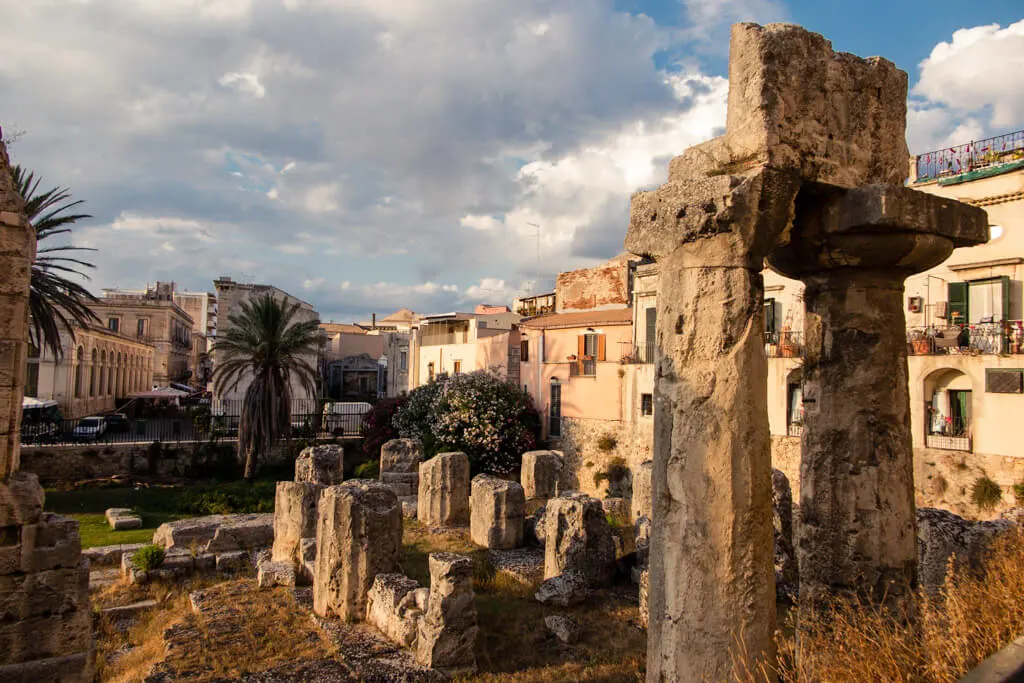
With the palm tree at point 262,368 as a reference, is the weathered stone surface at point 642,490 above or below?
below

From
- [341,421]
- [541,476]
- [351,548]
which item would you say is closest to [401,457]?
[541,476]

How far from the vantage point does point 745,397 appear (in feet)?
13.8

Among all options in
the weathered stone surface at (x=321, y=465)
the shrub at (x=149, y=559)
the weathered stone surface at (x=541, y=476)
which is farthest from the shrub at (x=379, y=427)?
the shrub at (x=149, y=559)

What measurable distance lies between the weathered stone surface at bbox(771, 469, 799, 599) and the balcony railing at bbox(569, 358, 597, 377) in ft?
50.4

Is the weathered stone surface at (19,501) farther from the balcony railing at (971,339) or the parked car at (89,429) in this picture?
the parked car at (89,429)

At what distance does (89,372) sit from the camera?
115 ft

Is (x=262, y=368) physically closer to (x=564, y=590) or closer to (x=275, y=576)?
(x=275, y=576)

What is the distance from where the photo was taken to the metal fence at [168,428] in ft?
77.0

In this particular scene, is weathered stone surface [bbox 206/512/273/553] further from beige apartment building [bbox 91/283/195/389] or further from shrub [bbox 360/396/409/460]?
beige apartment building [bbox 91/283/195/389]

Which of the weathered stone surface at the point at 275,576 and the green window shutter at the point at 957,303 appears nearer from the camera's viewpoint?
the weathered stone surface at the point at 275,576

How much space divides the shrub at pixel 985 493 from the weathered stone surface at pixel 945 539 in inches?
395

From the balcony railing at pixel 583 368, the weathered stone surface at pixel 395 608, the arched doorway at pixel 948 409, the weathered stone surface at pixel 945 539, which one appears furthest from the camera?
the balcony railing at pixel 583 368

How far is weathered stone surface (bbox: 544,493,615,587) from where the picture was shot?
11.0 meters

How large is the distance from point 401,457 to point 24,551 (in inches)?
575
